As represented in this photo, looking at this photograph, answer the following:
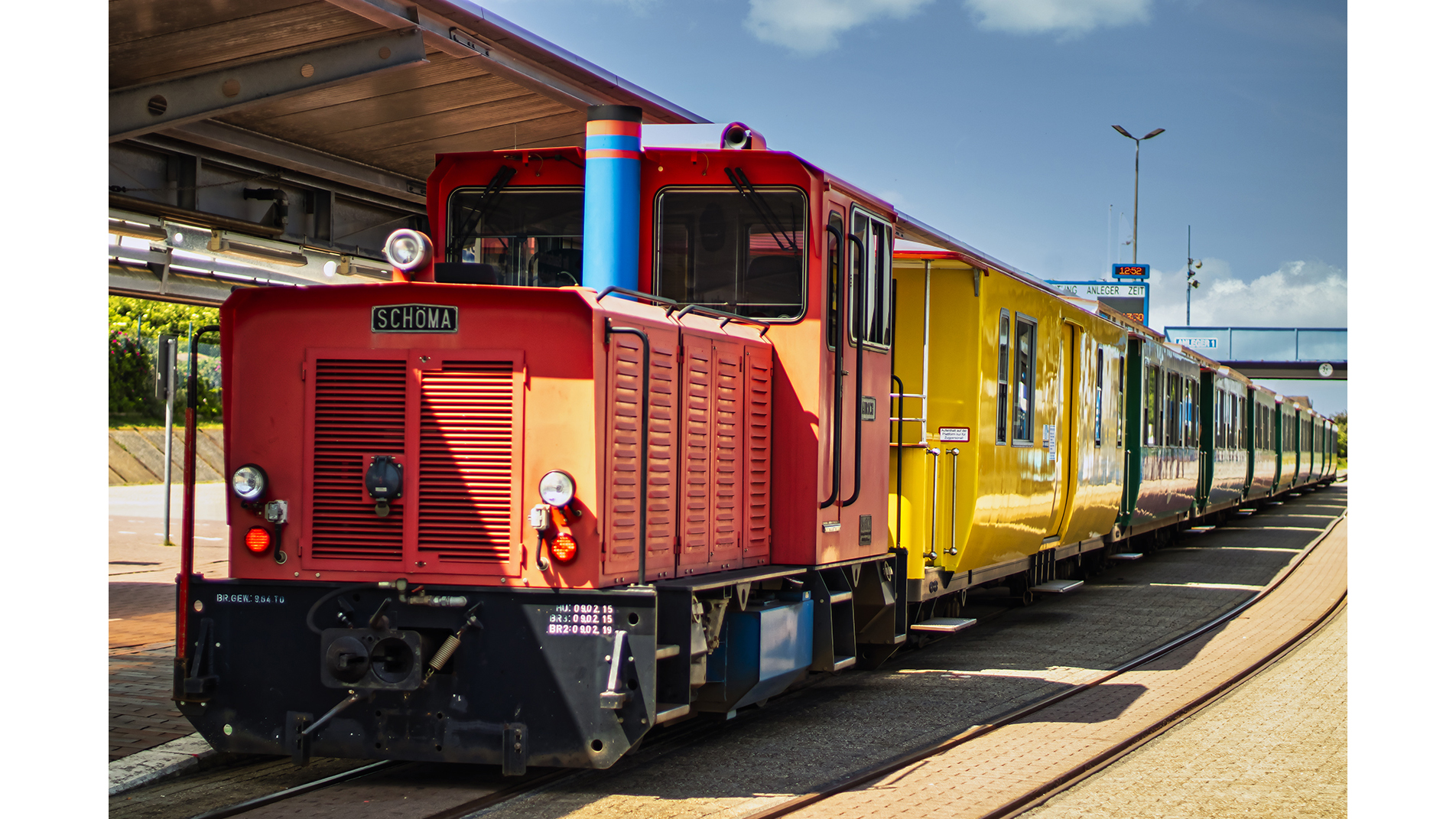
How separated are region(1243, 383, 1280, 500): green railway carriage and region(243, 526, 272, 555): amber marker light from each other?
26.4 meters

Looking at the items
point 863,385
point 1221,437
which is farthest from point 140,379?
point 863,385

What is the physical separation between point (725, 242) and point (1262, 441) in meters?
28.0

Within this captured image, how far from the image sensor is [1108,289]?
38.2m

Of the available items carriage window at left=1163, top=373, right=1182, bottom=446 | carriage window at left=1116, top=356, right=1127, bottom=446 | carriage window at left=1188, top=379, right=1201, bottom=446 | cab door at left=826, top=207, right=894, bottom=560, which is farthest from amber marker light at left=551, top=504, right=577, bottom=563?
carriage window at left=1188, top=379, right=1201, bottom=446

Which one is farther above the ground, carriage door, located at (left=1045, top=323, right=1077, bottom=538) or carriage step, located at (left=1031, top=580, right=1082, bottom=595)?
carriage door, located at (left=1045, top=323, right=1077, bottom=538)

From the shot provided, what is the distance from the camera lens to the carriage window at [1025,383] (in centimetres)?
1167

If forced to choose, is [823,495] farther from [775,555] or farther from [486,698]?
[486,698]

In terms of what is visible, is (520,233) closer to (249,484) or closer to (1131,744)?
(249,484)

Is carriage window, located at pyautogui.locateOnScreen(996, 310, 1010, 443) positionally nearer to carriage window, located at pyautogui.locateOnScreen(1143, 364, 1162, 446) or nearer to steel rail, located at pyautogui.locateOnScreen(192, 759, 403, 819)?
steel rail, located at pyautogui.locateOnScreen(192, 759, 403, 819)

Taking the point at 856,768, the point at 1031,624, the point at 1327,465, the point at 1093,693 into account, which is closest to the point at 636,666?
the point at 856,768

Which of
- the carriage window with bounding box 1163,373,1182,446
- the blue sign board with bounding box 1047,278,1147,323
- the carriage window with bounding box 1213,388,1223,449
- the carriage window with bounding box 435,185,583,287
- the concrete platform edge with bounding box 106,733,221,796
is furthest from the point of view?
the blue sign board with bounding box 1047,278,1147,323

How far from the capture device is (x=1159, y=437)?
19328 millimetres

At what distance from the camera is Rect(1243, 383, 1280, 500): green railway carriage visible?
3006cm

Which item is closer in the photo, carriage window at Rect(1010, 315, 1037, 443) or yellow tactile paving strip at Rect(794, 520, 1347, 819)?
yellow tactile paving strip at Rect(794, 520, 1347, 819)
